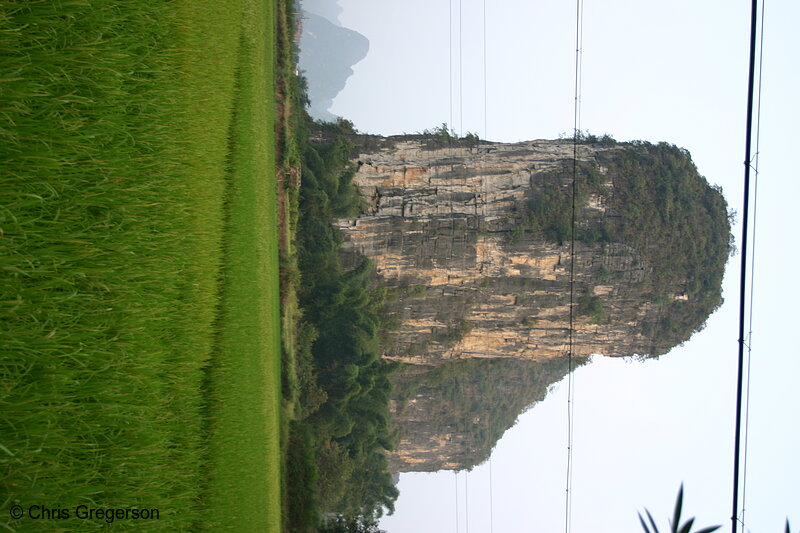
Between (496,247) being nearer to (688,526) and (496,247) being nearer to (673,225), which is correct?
(673,225)

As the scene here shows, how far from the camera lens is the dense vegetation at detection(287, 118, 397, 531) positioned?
2414 cm

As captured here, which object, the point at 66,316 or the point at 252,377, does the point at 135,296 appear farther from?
the point at 252,377

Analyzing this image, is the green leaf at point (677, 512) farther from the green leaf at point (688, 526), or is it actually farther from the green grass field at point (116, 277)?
the green grass field at point (116, 277)

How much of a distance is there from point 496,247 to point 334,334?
28.7 feet

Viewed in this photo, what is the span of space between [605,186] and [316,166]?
13.7 meters

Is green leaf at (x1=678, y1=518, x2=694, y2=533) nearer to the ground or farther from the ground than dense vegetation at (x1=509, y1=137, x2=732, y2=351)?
nearer to the ground

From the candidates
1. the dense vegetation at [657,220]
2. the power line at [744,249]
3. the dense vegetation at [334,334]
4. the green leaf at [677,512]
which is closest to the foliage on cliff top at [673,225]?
→ the dense vegetation at [657,220]

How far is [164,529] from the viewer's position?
252 inches

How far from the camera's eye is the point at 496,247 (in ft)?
91.0

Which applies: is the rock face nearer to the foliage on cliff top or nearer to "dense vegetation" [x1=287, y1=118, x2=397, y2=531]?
the foliage on cliff top

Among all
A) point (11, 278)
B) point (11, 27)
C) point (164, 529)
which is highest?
point (11, 27)

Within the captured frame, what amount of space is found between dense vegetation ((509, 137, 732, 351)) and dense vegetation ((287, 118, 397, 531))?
27.1 feet

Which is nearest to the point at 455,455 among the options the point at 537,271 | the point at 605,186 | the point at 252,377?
the point at 537,271

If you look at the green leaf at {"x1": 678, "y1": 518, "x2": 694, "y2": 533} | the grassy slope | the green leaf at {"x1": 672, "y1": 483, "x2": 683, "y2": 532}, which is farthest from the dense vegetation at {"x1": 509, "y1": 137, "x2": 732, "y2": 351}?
the green leaf at {"x1": 678, "y1": 518, "x2": 694, "y2": 533}
